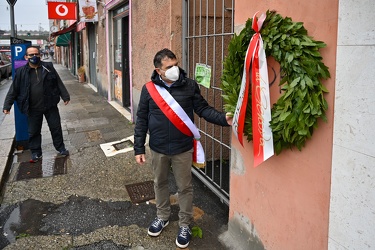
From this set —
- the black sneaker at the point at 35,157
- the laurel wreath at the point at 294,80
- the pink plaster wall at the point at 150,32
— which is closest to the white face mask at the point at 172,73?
the laurel wreath at the point at 294,80

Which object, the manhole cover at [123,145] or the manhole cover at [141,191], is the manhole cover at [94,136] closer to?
the manhole cover at [123,145]

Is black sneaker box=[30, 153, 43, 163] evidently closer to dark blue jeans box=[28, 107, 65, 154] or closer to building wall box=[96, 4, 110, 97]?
dark blue jeans box=[28, 107, 65, 154]

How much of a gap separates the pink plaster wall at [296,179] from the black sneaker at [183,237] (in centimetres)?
63

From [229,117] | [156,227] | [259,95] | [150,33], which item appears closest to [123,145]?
[150,33]

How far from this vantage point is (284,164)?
2486 mm

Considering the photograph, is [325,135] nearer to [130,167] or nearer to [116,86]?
[130,167]

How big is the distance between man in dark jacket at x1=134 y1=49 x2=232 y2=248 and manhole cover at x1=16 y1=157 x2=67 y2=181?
7.73 ft

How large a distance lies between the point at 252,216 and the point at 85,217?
189 centimetres

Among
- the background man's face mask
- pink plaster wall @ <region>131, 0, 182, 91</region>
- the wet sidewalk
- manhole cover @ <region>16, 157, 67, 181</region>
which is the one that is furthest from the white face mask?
the background man's face mask

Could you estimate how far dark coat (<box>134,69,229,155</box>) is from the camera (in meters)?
3.13

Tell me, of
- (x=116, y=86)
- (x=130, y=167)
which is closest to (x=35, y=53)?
(x=130, y=167)

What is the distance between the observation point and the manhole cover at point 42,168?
4.99m

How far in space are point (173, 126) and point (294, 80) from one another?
51.7 inches

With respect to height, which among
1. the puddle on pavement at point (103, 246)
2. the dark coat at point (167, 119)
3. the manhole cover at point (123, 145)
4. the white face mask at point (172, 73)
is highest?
the white face mask at point (172, 73)
